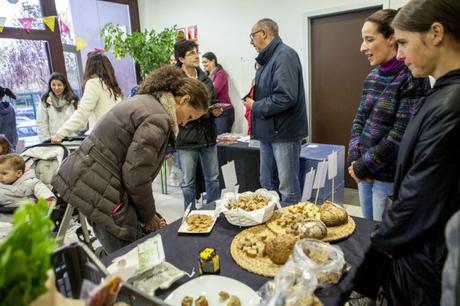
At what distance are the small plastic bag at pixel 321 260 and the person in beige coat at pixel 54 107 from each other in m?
3.01

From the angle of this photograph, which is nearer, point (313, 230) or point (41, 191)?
point (313, 230)

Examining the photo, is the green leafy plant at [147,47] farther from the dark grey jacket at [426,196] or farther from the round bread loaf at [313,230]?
the dark grey jacket at [426,196]

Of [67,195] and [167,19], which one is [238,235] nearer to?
[67,195]

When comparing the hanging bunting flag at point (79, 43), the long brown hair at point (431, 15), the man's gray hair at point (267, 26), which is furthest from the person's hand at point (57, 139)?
the hanging bunting flag at point (79, 43)

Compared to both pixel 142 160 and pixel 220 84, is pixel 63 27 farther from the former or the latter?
pixel 142 160

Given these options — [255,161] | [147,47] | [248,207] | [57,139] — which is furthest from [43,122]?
[248,207]

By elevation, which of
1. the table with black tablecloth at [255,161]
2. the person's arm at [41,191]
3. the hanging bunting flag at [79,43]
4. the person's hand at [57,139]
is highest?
the hanging bunting flag at [79,43]

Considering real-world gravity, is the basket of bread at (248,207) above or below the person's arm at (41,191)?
above

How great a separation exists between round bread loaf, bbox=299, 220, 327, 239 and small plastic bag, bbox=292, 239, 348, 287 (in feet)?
0.31

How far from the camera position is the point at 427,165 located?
0.88m

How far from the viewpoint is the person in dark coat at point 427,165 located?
861 mm

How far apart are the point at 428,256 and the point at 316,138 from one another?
3.14 m

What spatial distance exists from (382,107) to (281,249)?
893 mm

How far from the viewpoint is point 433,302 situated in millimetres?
908
